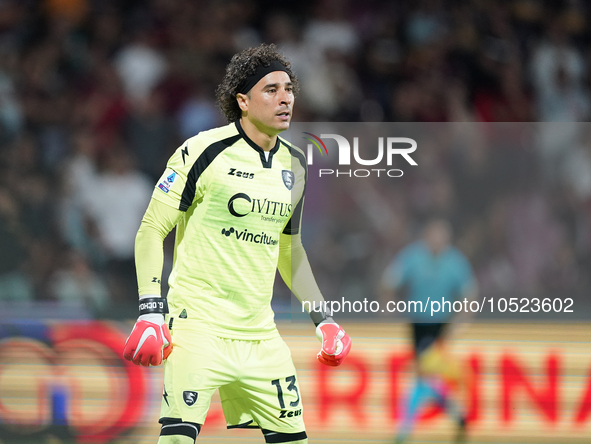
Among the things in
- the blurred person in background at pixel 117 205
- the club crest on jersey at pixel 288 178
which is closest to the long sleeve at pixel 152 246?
the club crest on jersey at pixel 288 178

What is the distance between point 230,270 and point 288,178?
50 centimetres

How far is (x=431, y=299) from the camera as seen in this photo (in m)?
4.95

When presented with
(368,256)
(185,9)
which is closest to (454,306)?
(368,256)

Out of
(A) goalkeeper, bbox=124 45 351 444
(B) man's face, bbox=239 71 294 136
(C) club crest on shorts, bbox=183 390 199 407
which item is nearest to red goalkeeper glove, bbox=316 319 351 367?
(A) goalkeeper, bbox=124 45 351 444

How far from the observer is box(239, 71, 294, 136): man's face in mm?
3336

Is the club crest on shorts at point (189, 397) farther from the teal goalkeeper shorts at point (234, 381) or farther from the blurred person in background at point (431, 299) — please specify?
the blurred person in background at point (431, 299)

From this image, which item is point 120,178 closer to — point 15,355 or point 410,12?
point 15,355

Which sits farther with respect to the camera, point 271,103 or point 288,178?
point 288,178

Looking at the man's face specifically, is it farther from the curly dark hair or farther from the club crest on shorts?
the club crest on shorts

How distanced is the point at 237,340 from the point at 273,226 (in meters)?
0.51

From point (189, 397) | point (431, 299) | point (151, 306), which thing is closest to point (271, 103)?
point (151, 306)

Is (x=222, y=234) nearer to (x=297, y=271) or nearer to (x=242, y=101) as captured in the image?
(x=297, y=271)

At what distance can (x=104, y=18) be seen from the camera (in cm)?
685

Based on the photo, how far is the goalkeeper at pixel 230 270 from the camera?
3125mm
